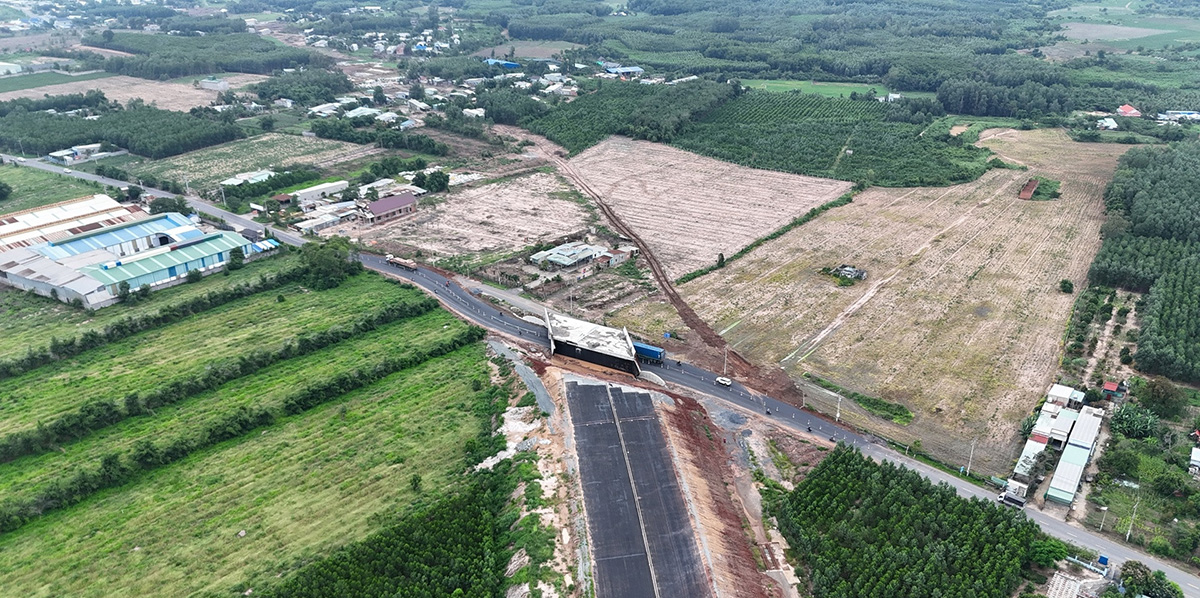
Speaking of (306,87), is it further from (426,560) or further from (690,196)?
(426,560)

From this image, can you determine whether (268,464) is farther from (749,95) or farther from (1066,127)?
(1066,127)

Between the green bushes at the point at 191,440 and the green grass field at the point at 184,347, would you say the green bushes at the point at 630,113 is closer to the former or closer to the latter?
the green grass field at the point at 184,347

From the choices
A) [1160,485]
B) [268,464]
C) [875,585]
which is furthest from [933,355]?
[268,464]

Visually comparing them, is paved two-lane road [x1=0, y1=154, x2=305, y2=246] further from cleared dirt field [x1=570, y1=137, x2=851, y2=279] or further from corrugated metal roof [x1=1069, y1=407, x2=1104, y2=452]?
corrugated metal roof [x1=1069, y1=407, x2=1104, y2=452]

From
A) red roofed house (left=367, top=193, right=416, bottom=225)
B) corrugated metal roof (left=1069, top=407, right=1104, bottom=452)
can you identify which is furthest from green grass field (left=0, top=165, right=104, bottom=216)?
corrugated metal roof (left=1069, top=407, right=1104, bottom=452)

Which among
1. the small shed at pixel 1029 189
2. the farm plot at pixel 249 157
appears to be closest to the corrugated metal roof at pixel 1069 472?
the small shed at pixel 1029 189
